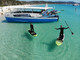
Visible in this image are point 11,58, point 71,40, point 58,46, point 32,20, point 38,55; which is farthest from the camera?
point 32,20

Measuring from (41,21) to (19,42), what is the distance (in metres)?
8.66

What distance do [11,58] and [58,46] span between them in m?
4.39

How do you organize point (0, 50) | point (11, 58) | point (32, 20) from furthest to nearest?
point (32, 20) → point (0, 50) → point (11, 58)

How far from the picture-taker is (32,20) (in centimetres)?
1780

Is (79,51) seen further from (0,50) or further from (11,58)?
(0,50)

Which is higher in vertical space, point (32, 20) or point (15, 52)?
point (32, 20)

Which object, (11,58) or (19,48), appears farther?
(19,48)

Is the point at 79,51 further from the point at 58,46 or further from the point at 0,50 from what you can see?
the point at 0,50

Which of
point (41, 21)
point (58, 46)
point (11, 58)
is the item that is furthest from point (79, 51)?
point (41, 21)

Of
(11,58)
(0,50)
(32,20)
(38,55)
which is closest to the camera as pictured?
(11,58)

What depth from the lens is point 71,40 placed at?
10984 mm

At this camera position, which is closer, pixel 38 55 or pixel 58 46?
pixel 38 55

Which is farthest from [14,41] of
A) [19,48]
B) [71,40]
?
[71,40]

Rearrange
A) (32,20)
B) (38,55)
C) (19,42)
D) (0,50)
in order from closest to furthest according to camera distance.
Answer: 1. (38,55)
2. (0,50)
3. (19,42)
4. (32,20)
